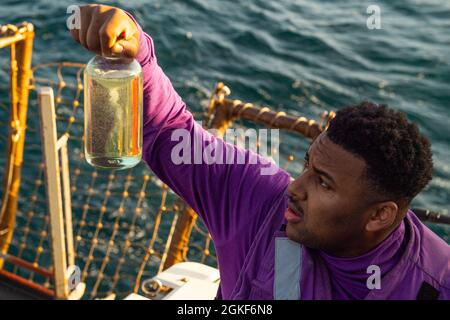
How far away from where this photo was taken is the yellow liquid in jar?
7.93 ft

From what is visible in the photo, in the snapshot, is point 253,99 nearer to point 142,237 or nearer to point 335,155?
point 142,237

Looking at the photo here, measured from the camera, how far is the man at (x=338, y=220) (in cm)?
215

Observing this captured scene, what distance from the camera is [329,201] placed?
2.20 m

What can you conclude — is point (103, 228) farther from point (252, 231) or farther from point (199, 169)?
point (252, 231)

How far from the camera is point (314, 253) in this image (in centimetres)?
230

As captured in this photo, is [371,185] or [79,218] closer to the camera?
[371,185]

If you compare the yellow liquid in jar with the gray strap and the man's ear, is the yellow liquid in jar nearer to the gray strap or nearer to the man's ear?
the gray strap

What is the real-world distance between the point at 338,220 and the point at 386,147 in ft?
0.86

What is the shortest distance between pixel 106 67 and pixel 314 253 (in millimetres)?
866

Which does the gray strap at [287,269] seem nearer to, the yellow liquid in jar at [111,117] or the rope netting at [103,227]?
the yellow liquid in jar at [111,117]

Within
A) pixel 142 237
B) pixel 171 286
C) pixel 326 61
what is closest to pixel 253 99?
pixel 326 61

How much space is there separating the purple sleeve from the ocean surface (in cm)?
547

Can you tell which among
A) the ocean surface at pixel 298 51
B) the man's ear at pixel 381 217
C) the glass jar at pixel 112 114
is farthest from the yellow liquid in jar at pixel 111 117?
the ocean surface at pixel 298 51

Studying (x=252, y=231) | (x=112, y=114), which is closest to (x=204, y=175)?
(x=252, y=231)
